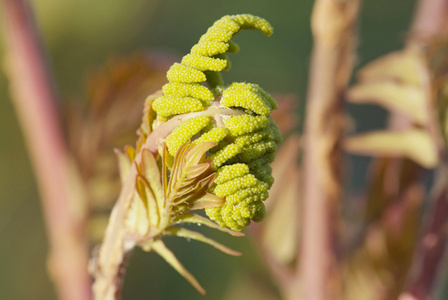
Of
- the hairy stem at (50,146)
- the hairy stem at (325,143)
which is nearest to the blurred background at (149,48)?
the hairy stem at (50,146)

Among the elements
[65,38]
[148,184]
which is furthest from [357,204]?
[65,38]

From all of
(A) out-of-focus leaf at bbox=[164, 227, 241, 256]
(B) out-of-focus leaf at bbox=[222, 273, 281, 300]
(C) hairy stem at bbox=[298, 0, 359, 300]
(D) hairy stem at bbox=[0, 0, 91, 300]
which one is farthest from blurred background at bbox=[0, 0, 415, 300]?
(A) out-of-focus leaf at bbox=[164, 227, 241, 256]

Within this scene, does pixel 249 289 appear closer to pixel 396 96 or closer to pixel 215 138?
pixel 396 96

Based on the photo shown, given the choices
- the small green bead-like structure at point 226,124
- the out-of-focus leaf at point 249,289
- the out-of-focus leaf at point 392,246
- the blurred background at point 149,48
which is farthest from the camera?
the blurred background at point 149,48

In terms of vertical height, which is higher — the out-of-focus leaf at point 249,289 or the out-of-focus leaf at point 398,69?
the out-of-focus leaf at point 398,69

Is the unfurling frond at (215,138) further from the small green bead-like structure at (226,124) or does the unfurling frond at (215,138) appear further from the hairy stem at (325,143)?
the hairy stem at (325,143)

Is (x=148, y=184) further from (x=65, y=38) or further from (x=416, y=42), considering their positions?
(x=65, y=38)

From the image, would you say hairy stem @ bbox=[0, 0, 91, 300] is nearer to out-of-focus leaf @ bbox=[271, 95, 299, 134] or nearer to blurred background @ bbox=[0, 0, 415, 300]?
out-of-focus leaf @ bbox=[271, 95, 299, 134]
